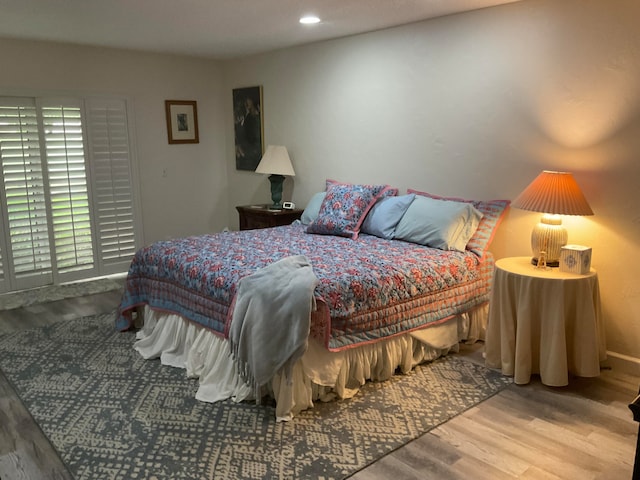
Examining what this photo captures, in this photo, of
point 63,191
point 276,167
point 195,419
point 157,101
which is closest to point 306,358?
point 195,419

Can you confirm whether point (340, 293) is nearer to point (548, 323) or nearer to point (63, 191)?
point (548, 323)

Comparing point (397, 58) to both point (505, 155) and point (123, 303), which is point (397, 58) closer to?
point (505, 155)

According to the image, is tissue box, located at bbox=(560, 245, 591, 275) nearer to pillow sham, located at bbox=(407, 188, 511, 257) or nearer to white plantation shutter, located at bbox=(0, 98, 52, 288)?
pillow sham, located at bbox=(407, 188, 511, 257)

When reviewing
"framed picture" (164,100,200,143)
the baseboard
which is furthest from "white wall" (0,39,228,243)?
the baseboard

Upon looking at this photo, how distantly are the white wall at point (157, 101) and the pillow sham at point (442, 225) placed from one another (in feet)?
9.61

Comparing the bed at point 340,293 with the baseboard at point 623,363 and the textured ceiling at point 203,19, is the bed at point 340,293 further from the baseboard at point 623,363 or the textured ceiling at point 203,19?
the textured ceiling at point 203,19

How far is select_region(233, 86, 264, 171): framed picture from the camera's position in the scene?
5.54 metres

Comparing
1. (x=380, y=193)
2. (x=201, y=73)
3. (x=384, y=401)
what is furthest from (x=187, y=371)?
(x=201, y=73)

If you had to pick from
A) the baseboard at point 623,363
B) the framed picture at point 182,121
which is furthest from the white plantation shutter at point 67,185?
the baseboard at point 623,363

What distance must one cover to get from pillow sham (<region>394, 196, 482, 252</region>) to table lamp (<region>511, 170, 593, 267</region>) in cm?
46

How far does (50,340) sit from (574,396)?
3342mm

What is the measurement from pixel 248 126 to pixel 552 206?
355 centimetres

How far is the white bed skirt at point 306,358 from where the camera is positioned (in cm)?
267

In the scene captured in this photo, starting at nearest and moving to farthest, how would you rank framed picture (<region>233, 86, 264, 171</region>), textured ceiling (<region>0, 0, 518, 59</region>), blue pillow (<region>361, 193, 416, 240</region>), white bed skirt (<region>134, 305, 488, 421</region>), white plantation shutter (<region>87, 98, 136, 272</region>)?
white bed skirt (<region>134, 305, 488, 421</region>) → textured ceiling (<region>0, 0, 518, 59</region>) → blue pillow (<region>361, 193, 416, 240</region>) → white plantation shutter (<region>87, 98, 136, 272</region>) → framed picture (<region>233, 86, 264, 171</region>)
